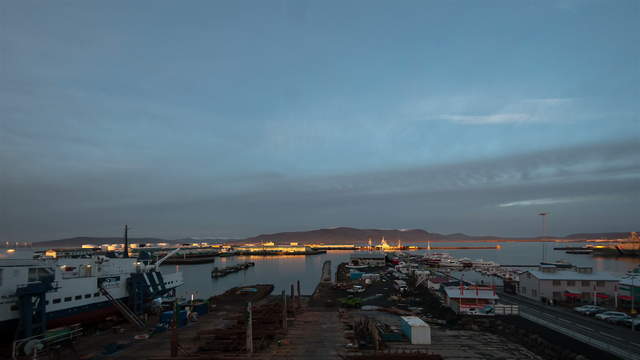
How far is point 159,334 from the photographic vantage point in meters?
28.1

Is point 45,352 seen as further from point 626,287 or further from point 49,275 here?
point 626,287

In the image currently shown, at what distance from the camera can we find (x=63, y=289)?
29.4m

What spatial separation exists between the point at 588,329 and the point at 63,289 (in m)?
36.6

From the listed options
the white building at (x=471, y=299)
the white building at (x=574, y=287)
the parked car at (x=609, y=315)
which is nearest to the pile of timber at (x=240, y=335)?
the white building at (x=471, y=299)

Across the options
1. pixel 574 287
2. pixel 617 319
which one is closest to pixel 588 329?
pixel 617 319

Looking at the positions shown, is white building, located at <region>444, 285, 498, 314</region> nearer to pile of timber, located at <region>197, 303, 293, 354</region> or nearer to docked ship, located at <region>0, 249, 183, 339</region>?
pile of timber, located at <region>197, 303, 293, 354</region>

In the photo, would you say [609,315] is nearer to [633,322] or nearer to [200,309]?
[633,322]

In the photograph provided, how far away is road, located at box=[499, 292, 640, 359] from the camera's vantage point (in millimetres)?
22078

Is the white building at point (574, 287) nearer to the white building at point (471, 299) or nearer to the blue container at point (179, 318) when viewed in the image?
the white building at point (471, 299)

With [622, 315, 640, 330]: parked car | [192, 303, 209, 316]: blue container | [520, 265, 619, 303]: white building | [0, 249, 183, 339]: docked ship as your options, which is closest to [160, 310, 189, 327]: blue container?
[192, 303, 209, 316]: blue container

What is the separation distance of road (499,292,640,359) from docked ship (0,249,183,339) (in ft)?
109

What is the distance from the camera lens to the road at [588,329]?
72.4 ft

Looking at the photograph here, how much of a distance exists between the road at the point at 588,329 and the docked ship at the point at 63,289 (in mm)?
33294

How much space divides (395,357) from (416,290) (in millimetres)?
31198
